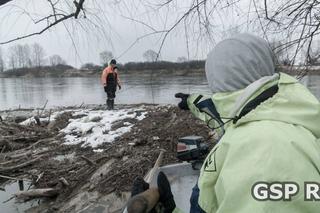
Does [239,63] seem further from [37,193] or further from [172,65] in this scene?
[37,193]

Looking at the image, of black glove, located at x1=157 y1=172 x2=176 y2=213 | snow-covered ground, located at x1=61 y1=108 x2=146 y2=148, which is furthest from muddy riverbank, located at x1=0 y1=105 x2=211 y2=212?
black glove, located at x1=157 y1=172 x2=176 y2=213

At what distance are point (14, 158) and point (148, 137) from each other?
3065mm

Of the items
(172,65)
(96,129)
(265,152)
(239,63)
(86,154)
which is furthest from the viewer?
(96,129)

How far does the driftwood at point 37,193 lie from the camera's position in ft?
23.8

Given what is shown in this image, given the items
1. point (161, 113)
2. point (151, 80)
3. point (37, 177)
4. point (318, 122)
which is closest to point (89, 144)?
point (37, 177)

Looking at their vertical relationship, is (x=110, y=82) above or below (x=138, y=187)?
below

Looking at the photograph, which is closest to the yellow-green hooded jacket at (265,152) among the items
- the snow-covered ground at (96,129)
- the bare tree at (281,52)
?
the bare tree at (281,52)

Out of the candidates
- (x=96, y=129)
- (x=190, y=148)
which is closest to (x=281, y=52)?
(x=190, y=148)

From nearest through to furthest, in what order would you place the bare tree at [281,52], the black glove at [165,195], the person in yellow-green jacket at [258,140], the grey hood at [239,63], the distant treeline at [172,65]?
the person in yellow-green jacket at [258,140]
the grey hood at [239,63]
the black glove at [165,195]
the distant treeline at [172,65]
the bare tree at [281,52]

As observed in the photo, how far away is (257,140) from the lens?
140 cm

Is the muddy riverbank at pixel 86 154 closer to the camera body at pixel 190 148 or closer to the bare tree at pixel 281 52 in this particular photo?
the bare tree at pixel 281 52

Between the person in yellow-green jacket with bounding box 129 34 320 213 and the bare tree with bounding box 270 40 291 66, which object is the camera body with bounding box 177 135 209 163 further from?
the bare tree with bounding box 270 40 291 66

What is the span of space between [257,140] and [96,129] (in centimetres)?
1049

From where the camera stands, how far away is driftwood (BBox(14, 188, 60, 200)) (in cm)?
725
